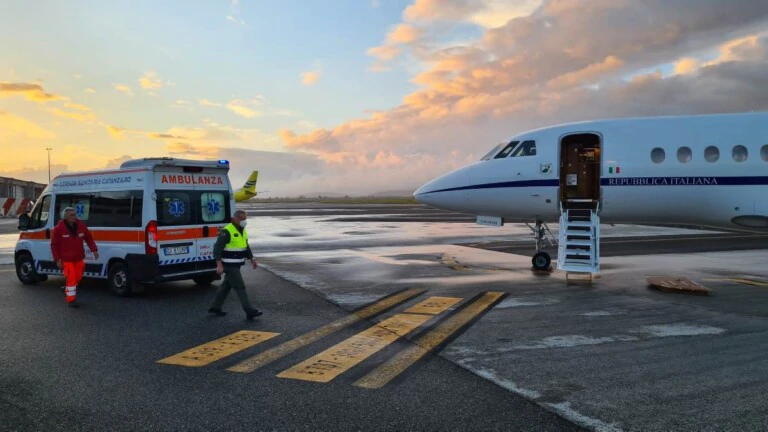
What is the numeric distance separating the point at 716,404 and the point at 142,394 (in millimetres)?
5781

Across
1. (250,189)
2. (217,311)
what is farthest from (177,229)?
(250,189)

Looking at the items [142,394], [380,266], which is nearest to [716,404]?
[142,394]

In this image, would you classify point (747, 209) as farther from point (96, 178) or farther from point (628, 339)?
point (96, 178)

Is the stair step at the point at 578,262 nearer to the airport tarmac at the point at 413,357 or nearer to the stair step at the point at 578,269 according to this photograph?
the stair step at the point at 578,269

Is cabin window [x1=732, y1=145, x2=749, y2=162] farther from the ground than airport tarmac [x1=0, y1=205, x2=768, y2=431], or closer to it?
farther from the ground

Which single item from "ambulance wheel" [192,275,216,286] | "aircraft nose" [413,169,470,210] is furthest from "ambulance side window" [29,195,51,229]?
"aircraft nose" [413,169,470,210]

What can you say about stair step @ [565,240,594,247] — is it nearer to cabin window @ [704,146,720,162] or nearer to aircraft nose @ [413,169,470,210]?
aircraft nose @ [413,169,470,210]

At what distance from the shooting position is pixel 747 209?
1264 centimetres

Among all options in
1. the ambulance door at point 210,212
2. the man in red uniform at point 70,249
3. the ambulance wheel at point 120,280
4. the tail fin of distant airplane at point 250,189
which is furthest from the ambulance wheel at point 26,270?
the tail fin of distant airplane at point 250,189

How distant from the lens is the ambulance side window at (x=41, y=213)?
40.4 ft

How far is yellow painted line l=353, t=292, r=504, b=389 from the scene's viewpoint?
224 inches

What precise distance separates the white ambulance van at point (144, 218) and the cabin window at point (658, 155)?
1078 cm

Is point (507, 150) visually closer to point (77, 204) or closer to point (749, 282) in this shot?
point (749, 282)

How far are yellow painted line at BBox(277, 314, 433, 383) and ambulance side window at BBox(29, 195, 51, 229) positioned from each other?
9207 millimetres
